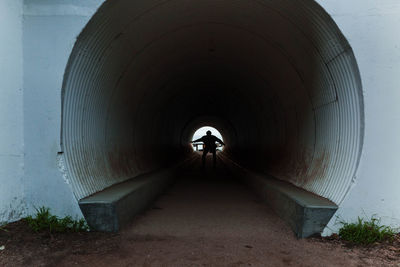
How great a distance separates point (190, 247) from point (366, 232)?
256 centimetres

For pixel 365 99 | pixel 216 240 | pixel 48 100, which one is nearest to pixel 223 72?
pixel 365 99

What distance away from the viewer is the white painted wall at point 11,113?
15.4 feet

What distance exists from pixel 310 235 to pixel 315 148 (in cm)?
224

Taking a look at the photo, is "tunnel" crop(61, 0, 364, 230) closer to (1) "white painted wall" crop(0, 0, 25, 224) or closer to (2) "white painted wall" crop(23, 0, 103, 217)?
(2) "white painted wall" crop(23, 0, 103, 217)

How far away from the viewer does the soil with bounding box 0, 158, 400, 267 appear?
4.07 meters

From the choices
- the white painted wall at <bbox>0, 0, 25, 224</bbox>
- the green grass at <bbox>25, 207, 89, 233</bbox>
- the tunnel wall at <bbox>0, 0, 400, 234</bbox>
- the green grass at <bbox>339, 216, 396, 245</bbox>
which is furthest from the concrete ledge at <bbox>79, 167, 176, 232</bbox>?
the green grass at <bbox>339, 216, 396, 245</bbox>

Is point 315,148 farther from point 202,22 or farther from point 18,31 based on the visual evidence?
point 18,31

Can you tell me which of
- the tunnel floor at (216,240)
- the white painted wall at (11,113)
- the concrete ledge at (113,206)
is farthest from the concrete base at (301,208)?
the white painted wall at (11,113)

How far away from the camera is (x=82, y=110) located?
5.73m

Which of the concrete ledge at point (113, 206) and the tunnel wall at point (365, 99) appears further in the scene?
the concrete ledge at point (113, 206)

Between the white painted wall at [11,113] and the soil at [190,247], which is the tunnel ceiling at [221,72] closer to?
the white painted wall at [11,113]

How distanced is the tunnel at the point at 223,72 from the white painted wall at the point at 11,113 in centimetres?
69

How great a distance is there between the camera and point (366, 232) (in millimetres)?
4684

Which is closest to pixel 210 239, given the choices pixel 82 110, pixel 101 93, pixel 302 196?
pixel 302 196
